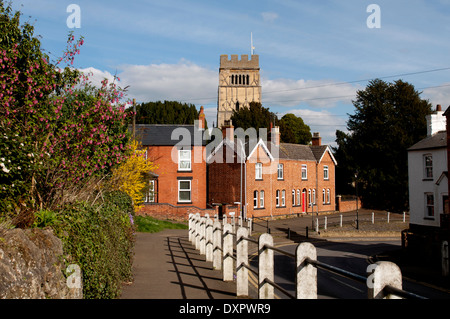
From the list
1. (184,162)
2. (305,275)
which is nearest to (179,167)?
(184,162)

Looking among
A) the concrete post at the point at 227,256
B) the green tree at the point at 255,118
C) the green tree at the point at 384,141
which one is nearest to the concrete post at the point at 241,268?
the concrete post at the point at 227,256

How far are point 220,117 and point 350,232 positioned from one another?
240 feet

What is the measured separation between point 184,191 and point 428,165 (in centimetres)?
2196

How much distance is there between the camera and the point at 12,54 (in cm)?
949

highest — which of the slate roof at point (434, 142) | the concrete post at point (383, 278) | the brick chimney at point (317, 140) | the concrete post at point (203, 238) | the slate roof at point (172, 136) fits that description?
the brick chimney at point (317, 140)

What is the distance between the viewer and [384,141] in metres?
56.6

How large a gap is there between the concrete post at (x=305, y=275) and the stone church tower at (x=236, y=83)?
9850 centimetres

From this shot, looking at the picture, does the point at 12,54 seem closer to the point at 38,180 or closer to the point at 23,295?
the point at 38,180

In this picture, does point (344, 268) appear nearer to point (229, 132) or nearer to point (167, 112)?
point (229, 132)

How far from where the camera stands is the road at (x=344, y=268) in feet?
47.5

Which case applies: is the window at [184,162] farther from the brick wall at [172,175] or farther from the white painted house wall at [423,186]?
the white painted house wall at [423,186]

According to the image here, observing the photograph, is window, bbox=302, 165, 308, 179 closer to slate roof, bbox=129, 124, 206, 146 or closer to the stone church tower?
slate roof, bbox=129, 124, 206, 146

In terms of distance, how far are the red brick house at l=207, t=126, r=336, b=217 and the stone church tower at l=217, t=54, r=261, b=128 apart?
5565 cm

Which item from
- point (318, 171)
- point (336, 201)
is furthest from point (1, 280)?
point (336, 201)
